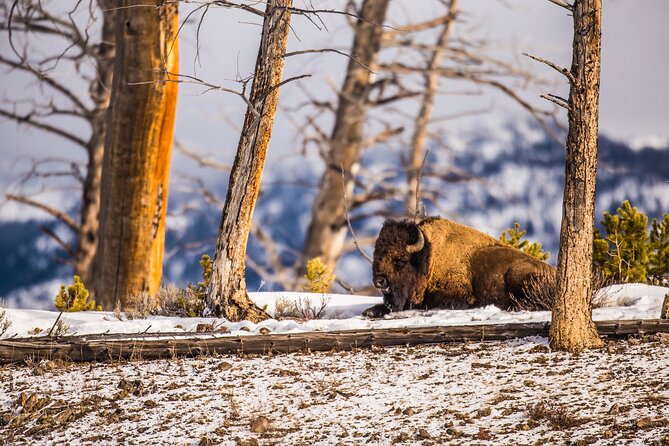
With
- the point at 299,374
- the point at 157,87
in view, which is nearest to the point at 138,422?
the point at 299,374

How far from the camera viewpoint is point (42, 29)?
20.2m

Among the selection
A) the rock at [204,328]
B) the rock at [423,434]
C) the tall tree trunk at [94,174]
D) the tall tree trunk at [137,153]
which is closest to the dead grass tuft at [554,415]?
the rock at [423,434]

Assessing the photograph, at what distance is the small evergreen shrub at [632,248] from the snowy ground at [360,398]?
492 cm

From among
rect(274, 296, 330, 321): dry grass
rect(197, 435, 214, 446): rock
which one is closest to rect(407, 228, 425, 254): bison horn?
rect(274, 296, 330, 321): dry grass

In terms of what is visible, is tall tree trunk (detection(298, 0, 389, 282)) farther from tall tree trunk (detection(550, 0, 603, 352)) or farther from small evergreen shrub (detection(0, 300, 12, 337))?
tall tree trunk (detection(550, 0, 603, 352))

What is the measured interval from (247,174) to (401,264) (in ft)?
7.75

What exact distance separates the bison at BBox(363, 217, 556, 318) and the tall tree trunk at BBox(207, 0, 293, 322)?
181cm

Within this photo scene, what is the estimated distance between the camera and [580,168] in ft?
25.7

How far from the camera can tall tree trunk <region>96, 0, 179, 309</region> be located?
14.3 meters

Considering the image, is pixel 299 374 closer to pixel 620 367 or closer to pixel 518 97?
pixel 620 367

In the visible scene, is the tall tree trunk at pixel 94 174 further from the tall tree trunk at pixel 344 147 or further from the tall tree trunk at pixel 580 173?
the tall tree trunk at pixel 580 173

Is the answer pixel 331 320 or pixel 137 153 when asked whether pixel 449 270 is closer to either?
pixel 331 320

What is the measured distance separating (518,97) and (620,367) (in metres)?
15.5

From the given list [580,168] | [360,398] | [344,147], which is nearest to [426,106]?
[344,147]
